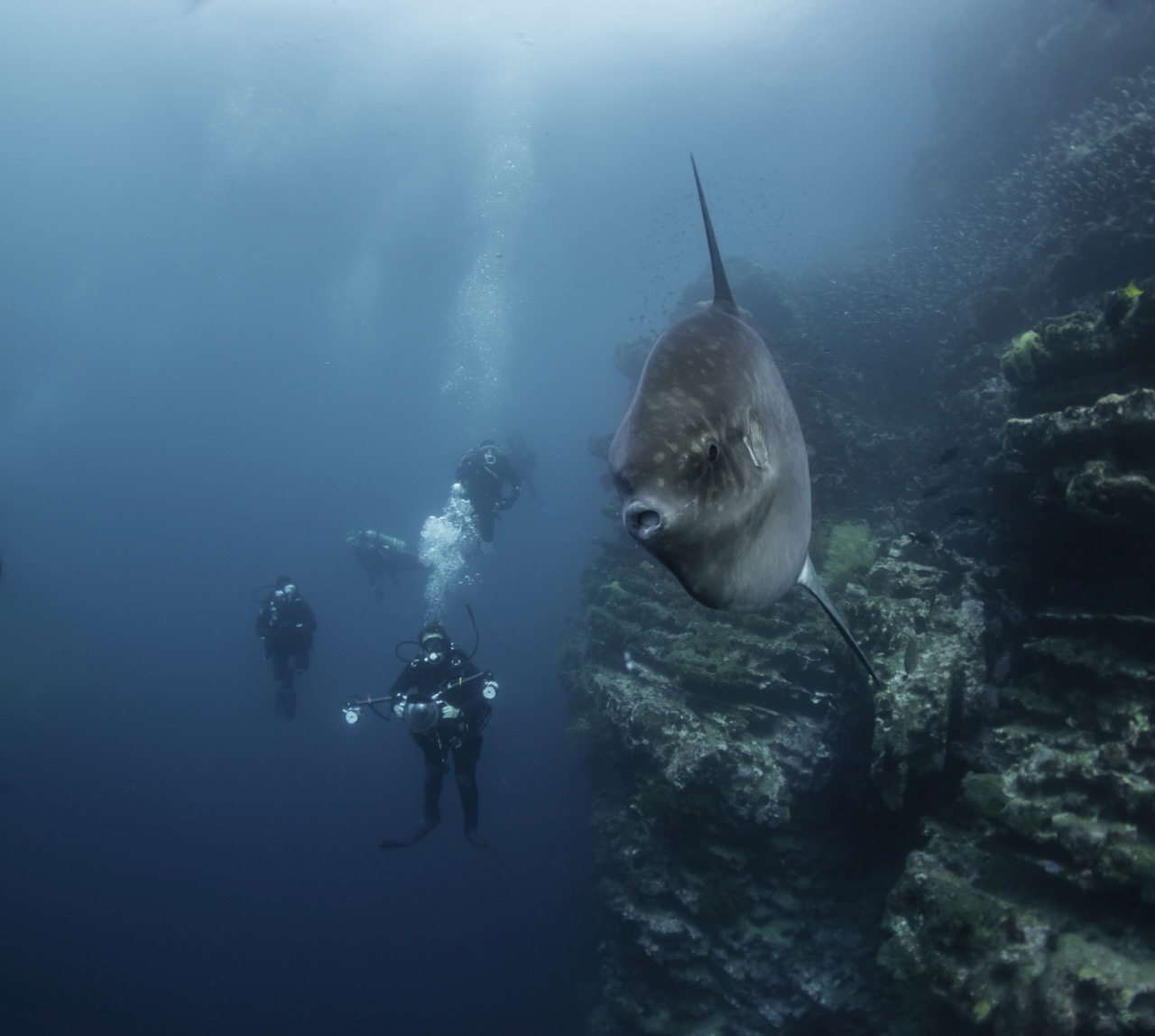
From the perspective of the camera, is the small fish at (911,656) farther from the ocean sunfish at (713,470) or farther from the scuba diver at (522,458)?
the scuba diver at (522,458)

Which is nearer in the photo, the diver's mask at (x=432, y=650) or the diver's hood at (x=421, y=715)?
the diver's hood at (x=421, y=715)

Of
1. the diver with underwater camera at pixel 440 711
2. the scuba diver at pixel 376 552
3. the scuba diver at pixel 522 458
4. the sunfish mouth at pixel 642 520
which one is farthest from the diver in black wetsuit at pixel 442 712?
the scuba diver at pixel 522 458

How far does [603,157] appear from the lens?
55.3m

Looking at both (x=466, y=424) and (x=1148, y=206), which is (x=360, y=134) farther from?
(x=466, y=424)

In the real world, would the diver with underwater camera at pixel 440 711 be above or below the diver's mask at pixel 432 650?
below

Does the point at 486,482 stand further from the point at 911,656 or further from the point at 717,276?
the point at 717,276

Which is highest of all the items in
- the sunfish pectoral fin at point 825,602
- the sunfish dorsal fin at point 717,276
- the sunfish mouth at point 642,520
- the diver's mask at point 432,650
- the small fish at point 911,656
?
the sunfish dorsal fin at point 717,276

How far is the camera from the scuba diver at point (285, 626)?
49.8 feet

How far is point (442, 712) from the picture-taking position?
8.34m

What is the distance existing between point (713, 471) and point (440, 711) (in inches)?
329

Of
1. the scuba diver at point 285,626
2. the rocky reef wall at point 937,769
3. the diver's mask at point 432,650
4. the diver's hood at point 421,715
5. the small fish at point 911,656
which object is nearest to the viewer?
the rocky reef wall at point 937,769

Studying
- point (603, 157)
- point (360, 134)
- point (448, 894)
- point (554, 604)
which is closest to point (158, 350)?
point (360, 134)

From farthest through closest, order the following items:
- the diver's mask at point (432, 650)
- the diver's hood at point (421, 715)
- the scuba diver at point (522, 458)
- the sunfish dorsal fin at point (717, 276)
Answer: the scuba diver at point (522, 458)
the diver's mask at point (432, 650)
the diver's hood at point (421, 715)
the sunfish dorsal fin at point (717, 276)

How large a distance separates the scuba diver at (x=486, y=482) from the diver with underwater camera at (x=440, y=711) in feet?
23.8
